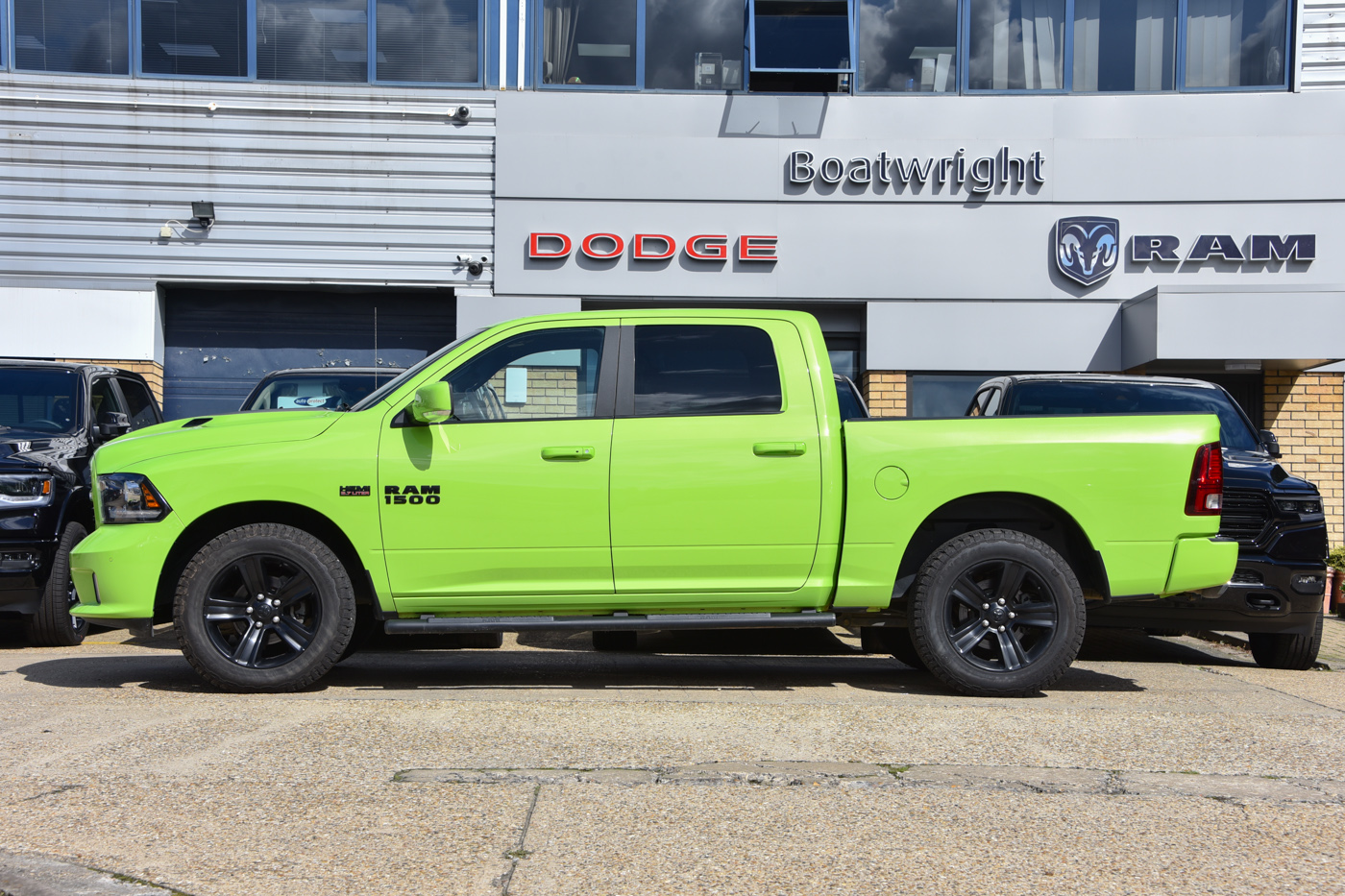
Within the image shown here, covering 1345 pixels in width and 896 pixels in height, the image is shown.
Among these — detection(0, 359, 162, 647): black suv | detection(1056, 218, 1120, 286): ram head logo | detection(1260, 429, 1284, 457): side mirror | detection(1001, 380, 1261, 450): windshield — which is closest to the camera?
detection(0, 359, 162, 647): black suv

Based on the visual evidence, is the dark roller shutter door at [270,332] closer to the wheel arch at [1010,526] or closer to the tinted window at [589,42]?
the tinted window at [589,42]

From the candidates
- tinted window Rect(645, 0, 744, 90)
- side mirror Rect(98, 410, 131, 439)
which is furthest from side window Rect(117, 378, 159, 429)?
tinted window Rect(645, 0, 744, 90)

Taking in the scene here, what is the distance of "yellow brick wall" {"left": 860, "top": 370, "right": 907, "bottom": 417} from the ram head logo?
238 cm

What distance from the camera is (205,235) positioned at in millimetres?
13836

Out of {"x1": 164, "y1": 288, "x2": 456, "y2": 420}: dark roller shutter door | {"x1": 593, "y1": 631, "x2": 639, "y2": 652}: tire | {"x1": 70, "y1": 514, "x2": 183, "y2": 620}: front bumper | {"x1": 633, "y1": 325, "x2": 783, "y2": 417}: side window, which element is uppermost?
{"x1": 164, "y1": 288, "x2": 456, "y2": 420}: dark roller shutter door

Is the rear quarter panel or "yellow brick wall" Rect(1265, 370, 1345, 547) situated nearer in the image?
the rear quarter panel

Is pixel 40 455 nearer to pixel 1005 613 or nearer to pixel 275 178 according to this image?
pixel 1005 613

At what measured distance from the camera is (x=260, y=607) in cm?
548

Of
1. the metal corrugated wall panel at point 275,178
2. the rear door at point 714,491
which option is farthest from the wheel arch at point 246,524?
the metal corrugated wall panel at point 275,178

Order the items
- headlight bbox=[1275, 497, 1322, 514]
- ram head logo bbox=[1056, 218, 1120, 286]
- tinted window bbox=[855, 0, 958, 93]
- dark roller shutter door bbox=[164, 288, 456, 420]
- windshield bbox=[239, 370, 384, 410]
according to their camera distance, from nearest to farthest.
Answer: headlight bbox=[1275, 497, 1322, 514], windshield bbox=[239, 370, 384, 410], ram head logo bbox=[1056, 218, 1120, 286], tinted window bbox=[855, 0, 958, 93], dark roller shutter door bbox=[164, 288, 456, 420]

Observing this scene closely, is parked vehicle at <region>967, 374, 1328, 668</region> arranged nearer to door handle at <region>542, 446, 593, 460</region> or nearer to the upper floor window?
door handle at <region>542, 446, 593, 460</region>

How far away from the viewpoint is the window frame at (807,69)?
1375cm

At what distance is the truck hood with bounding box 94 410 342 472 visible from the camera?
5.54 metres

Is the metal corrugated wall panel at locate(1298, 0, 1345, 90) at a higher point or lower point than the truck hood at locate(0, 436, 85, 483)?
higher
